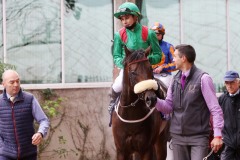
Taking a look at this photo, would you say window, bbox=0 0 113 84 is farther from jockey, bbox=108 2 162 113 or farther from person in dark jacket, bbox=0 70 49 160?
person in dark jacket, bbox=0 70 49 160

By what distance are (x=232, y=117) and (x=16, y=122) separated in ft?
11.4

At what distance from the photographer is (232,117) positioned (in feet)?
31.9

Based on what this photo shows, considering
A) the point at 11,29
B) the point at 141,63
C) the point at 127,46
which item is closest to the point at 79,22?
the point at 11,29

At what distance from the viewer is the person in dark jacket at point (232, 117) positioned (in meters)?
9.72

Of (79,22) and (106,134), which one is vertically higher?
(79,22)

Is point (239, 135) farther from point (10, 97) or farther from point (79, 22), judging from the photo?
point (79, 22)

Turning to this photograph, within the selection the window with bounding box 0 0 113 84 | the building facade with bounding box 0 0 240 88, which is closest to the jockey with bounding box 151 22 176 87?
the building facade with bounding box 0 0 240 88

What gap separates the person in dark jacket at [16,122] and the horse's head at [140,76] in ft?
4.02

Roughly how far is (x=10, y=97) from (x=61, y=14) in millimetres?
5547

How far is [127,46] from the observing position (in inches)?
362

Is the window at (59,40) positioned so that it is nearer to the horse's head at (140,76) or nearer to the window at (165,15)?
the window at (165,15)

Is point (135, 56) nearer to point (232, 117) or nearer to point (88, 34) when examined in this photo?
point (232, 117)

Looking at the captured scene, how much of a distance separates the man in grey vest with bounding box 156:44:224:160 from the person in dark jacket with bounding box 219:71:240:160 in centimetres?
252

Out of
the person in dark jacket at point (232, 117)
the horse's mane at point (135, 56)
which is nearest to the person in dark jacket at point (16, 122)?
the horse's mane at point (135, 56)
